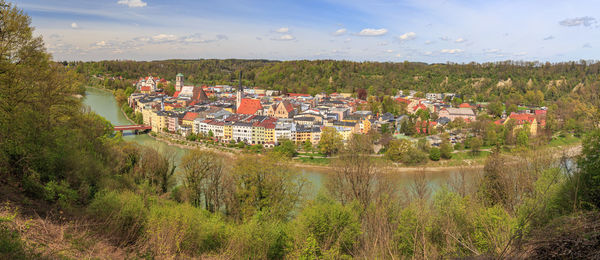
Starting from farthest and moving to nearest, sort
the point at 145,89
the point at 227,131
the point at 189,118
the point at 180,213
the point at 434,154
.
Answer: the point at 145,89 → the point at 189,118 → the point at 227,131 → the point at 434,154 → the point at 180,213

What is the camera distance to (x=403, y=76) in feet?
139

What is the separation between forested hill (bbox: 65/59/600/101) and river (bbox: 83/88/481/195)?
596 inches

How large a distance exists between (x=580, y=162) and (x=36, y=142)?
21.2 feet

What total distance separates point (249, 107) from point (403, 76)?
2439 cm

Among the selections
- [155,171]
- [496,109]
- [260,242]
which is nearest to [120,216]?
[260,242]

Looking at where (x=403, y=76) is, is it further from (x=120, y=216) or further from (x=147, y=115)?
(x=120, y=216)

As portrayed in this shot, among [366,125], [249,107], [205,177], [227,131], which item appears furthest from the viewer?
[249,107]

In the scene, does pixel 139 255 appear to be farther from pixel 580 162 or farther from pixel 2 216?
pixel 580 162

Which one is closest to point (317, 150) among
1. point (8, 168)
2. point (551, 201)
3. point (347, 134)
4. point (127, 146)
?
point (347, 134)

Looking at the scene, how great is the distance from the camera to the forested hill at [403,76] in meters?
36.4

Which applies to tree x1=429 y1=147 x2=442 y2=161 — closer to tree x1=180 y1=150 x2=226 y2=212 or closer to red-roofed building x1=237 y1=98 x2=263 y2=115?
tree x1=180 y1=150 x2=226 y2=212

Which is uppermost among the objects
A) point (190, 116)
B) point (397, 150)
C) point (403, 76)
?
point (403, 76)

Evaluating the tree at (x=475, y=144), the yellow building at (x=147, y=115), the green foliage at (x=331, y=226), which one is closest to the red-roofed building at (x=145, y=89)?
the yellow building at (x=147, y=115)

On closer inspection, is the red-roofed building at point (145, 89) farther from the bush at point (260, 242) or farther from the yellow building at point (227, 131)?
the bush at point (260, 242)
